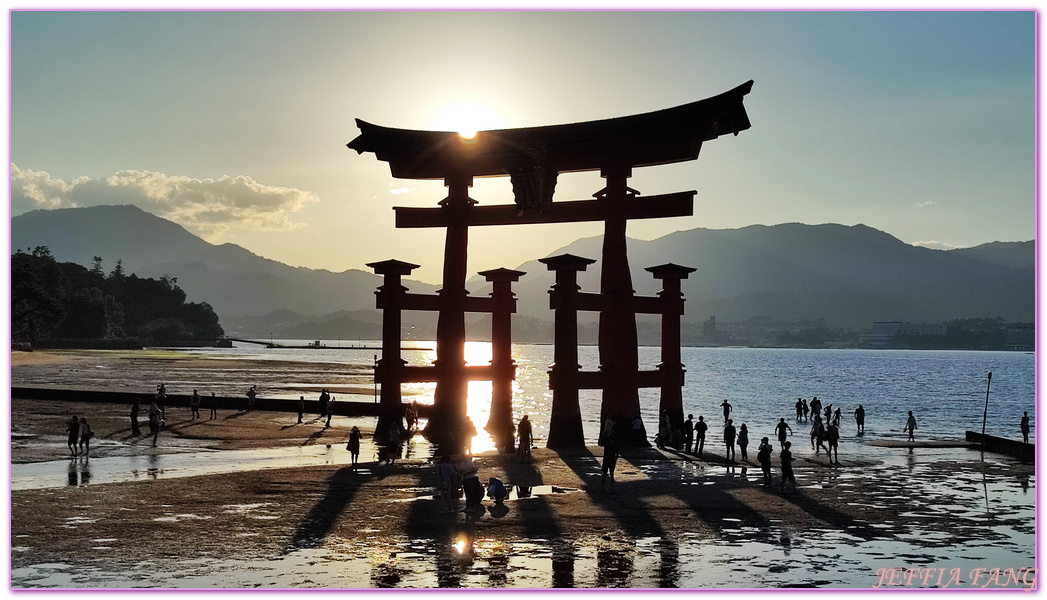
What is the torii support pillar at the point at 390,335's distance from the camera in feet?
118

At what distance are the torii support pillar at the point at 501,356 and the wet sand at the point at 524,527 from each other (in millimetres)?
8856

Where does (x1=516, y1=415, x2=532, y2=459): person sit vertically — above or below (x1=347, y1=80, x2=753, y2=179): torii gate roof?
below

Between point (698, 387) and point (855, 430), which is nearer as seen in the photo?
point (855, 430)

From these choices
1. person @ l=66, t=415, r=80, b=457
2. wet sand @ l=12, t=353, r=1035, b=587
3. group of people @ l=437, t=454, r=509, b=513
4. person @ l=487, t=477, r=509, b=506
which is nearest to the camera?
wet sand @ l=12, t=353, r=1035, b=587

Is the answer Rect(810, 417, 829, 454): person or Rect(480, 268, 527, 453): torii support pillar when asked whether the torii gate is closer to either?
Rect(480, 268, 527, 453): torii support pillar

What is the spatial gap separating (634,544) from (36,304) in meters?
107

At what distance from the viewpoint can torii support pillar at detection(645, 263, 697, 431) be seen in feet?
117

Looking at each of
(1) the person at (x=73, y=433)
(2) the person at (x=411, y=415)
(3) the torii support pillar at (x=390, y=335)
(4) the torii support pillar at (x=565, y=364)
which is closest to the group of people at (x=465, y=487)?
(4) the torii support pillar at (x=565, y=364)

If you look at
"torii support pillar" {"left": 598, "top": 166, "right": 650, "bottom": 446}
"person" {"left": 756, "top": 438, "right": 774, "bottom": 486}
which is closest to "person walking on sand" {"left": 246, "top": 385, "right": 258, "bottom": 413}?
"torii support pillar" {"left": 598, "top": 166, "right": 650, "bottom": 446}

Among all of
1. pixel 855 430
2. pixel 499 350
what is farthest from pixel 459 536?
pixel 855 430

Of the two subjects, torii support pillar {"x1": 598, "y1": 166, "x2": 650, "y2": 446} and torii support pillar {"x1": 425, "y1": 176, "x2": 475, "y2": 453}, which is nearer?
torii support pillar {"x1": 598, "y1": 166, "x2": 650, "y2": 446}

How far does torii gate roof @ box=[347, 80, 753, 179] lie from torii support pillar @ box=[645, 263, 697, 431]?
4.92 m

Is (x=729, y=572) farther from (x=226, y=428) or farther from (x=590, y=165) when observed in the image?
(x=226, y=428)

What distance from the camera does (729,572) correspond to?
14945mm
